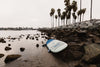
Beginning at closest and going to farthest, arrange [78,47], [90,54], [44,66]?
1. [90,54]
2. [44,66]
3. [78,47]

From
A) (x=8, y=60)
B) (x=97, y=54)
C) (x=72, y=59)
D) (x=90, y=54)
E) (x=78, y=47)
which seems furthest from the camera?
(x=78, y=47)

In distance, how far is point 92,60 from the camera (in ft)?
17.6

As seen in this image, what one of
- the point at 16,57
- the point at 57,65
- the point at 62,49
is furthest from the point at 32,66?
the point at 62,49

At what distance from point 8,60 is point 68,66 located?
16.2 feet

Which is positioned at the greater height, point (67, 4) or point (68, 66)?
point (67, 4)

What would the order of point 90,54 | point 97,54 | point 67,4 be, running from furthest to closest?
point 67,4
point 90,54
point 97,54

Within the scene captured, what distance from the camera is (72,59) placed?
6.70 meters

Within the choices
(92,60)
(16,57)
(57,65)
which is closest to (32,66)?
(57,65)

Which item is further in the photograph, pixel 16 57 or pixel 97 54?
pixel 16 57

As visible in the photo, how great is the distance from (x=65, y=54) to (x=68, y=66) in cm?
138

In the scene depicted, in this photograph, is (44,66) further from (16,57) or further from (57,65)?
Answer: (16,57)

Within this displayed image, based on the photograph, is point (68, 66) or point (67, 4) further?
point (67, 4)

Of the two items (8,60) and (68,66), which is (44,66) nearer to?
(68,66)

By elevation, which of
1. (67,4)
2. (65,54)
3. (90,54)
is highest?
(67,4)
